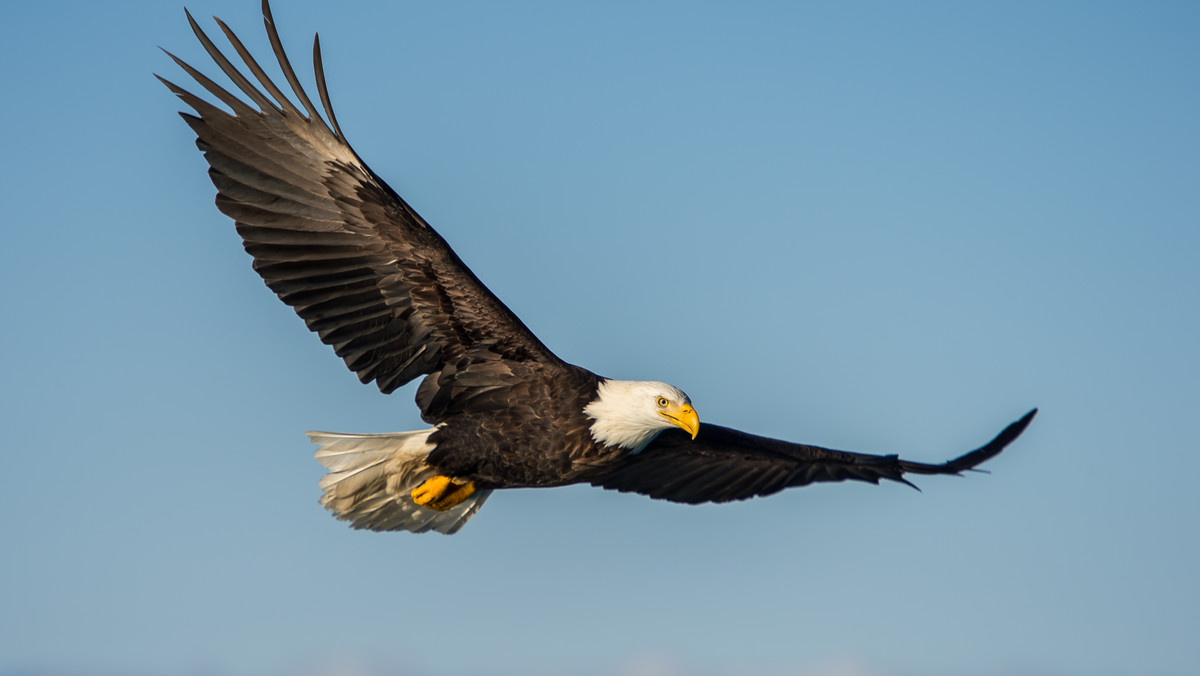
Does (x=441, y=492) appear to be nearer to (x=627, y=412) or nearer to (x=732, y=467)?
(x=627, y=412)

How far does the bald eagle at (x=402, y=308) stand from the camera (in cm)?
651

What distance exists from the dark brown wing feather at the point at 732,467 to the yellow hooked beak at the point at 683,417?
123 cm

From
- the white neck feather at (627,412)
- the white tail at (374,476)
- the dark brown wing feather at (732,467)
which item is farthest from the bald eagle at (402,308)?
the dark brown wing feather at (732,467)

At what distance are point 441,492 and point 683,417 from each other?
5.11 ft

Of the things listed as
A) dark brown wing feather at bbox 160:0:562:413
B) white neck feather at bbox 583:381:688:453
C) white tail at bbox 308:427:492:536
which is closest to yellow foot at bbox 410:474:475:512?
white tail at bbox 308:427:492:536

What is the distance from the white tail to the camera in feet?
23.8

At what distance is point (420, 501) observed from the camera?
23.7 feet

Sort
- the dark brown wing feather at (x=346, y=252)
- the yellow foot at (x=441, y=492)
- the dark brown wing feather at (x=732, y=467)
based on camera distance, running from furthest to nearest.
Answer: the dark brown wing feather at (x=732, y=467), the yellow foot at (x=441, y=492), the dark brown wing feather at (x=346, y=252)

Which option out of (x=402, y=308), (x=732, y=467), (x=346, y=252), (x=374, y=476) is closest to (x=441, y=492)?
(x=374, y=476)

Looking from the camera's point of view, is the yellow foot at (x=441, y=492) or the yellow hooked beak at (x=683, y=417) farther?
the yellow foot at (x=441, y=492)

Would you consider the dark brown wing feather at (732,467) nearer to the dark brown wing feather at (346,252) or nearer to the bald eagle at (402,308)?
the bald eagle at (402,308)

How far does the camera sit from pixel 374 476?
738 centimetres

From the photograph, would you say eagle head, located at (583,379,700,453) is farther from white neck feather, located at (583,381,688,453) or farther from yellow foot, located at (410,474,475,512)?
yellow foot, located at (410,474,475,512)

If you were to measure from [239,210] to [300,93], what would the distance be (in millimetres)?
716
